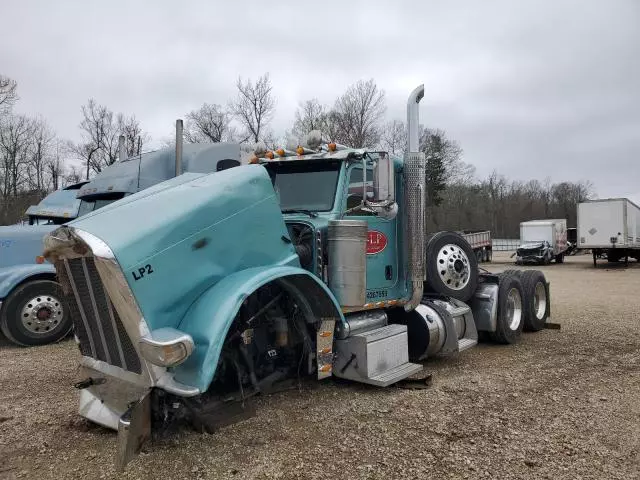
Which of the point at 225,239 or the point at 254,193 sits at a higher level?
the point at 254,193

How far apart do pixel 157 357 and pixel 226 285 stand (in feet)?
2.32

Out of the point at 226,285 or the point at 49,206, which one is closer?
the point at 226,285

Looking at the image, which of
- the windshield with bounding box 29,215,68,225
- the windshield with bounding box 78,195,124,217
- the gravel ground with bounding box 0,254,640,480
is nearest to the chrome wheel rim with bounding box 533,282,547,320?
the gravel ground with bounding box 0,254,640,480

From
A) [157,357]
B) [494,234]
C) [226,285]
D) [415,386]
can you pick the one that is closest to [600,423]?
[415,386]

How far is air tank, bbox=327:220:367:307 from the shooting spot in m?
4.65

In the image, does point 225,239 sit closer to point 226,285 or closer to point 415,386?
point 226,285

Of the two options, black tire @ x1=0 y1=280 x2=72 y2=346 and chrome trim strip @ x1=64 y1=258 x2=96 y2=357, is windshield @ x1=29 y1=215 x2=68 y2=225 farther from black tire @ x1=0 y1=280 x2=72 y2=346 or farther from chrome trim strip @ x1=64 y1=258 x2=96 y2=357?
chrome trim strip @ x1=64 y1=258 x2=96 y2=357

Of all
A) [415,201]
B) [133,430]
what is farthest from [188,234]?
[415,201]

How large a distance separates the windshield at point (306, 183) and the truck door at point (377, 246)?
7.5 inches

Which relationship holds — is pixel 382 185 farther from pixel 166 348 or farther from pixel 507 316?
pixel 507 316

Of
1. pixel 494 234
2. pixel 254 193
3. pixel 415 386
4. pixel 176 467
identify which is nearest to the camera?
pixel 176 467

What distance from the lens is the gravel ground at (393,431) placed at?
3408mm

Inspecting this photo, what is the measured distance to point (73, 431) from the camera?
4.05 metres

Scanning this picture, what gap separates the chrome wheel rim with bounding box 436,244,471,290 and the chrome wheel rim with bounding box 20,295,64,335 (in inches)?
221
